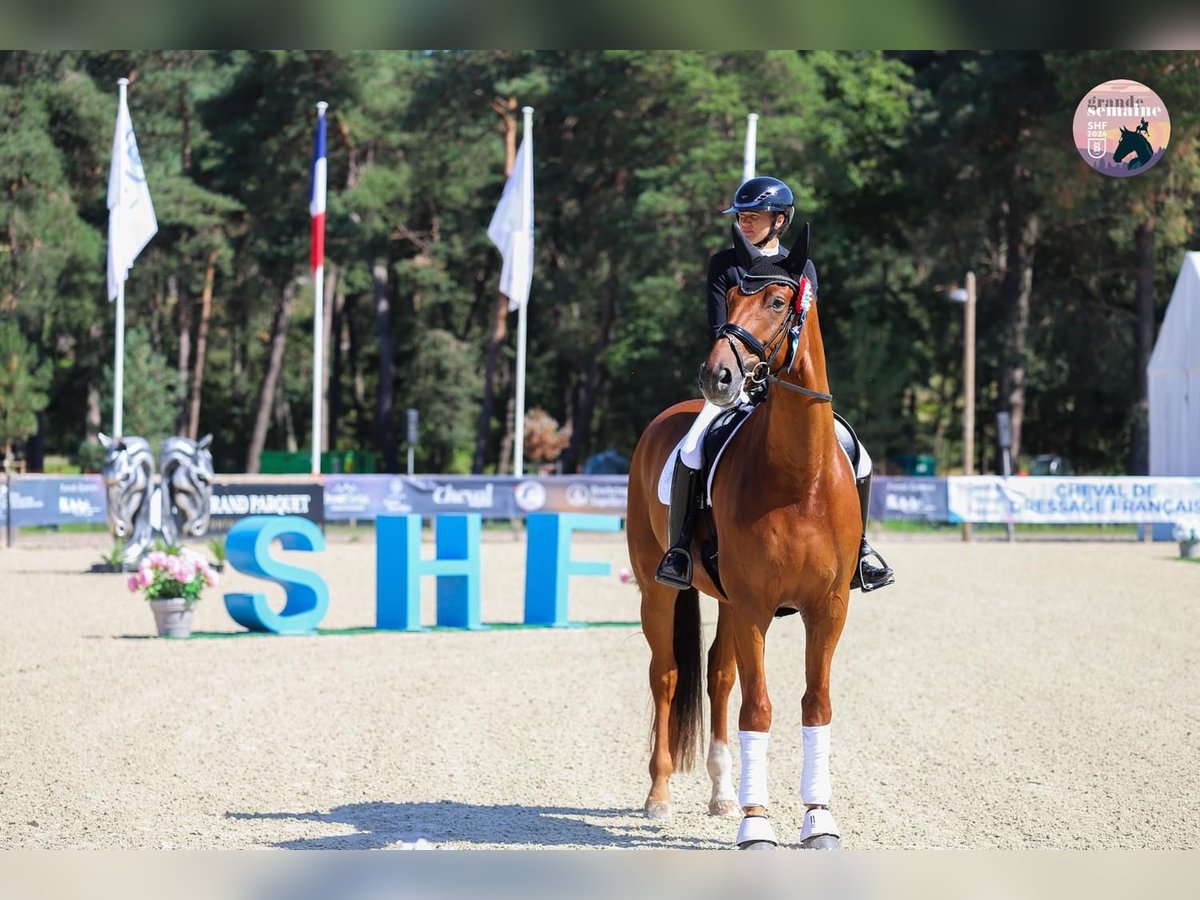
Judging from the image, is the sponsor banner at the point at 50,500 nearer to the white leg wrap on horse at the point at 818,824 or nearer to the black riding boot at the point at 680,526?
the black riding boot at the point at 680,526

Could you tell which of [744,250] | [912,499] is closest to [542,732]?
[744,250]

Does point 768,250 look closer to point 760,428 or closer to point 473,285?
point 760,428

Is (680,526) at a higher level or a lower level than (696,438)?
lower

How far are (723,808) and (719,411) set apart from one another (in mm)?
1887

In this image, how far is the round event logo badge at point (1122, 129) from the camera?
27.7 ft

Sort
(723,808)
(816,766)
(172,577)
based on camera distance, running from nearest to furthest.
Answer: (816,766)
(723,808)
(172,577)

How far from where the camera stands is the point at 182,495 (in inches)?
819

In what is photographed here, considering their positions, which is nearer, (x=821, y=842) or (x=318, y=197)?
(x=821, y=842)

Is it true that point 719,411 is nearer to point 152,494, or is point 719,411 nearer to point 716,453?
point 716,453

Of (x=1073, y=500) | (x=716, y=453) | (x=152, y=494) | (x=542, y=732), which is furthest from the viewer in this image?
(x=1073, y=500)

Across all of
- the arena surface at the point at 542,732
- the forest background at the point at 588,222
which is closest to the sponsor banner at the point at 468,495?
the arena surface at the point at 542,732

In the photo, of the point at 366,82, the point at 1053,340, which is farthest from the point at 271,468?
the point at 1053,340
